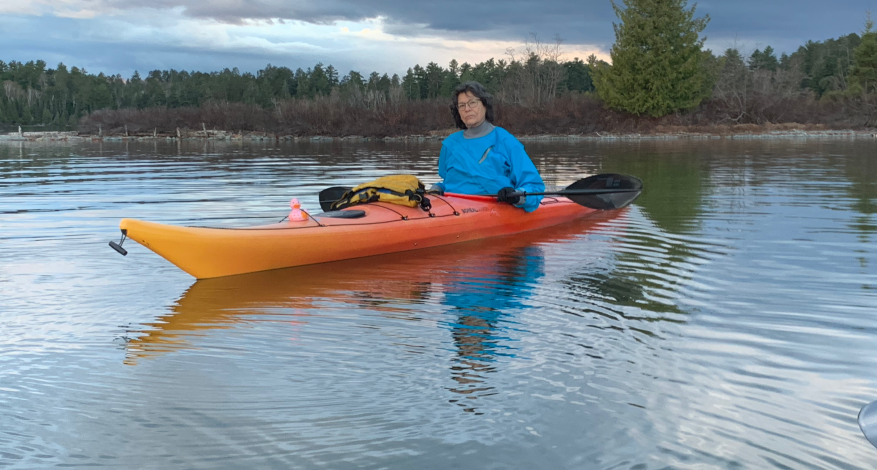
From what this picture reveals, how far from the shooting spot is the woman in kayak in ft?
21.8

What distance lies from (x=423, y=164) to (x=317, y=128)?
2626 cm

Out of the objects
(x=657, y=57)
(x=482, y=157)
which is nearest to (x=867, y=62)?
(x=657, y=57)

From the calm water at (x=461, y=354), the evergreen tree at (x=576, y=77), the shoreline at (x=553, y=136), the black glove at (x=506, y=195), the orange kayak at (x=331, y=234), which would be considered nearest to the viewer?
the calm water at (x=461, y=354)

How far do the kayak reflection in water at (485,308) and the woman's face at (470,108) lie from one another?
121 cm

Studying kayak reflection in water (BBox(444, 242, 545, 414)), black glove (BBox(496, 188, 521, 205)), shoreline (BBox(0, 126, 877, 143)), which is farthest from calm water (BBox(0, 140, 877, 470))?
shoreline (BBox(0, 126, 877, 143))

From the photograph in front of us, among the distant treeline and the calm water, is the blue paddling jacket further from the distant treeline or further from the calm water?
the distant treeline

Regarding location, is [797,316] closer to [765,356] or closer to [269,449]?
[765,356]

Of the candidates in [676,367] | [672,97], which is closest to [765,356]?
[676,367]

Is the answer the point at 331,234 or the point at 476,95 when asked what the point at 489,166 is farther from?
the point at 331,234

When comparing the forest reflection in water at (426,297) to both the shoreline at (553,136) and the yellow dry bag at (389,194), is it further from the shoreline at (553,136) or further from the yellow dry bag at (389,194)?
the shoreline at (553,136)

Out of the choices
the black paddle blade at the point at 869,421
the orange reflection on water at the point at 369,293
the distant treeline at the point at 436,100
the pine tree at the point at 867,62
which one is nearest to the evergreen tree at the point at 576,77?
the distant treeline at the point at 436,100

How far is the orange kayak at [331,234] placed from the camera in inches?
193

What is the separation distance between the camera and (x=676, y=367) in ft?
10.9

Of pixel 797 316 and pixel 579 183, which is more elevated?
pixel 579 183
